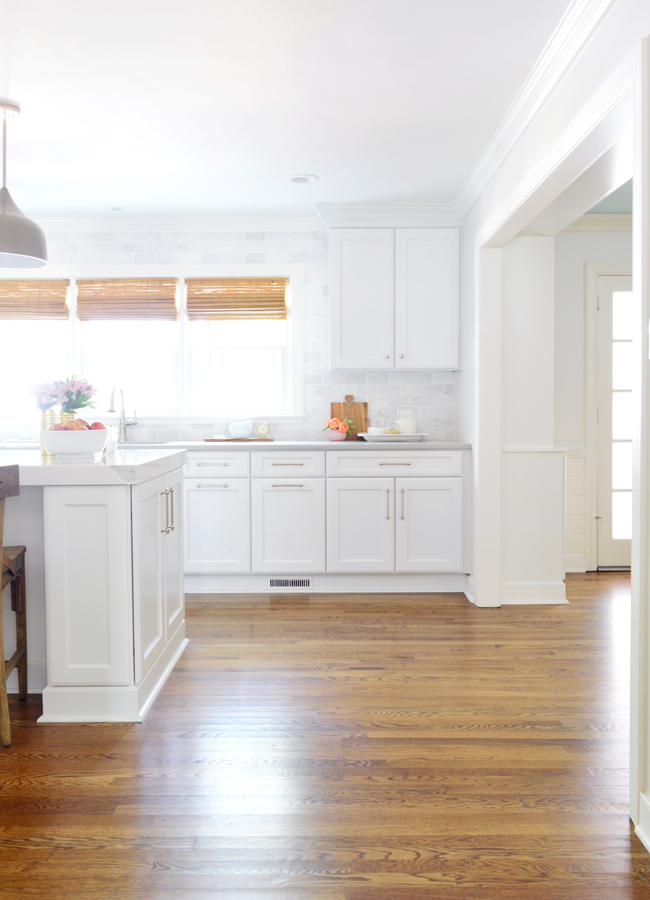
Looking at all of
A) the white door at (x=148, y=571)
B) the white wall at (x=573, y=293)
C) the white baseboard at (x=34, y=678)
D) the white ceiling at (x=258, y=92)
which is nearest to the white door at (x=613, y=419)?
the white wall at (x=573, y=293)

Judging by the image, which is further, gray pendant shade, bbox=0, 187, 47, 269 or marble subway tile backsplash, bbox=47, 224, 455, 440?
marble subway tile backsplash, bbox=47, 224, 455, 440

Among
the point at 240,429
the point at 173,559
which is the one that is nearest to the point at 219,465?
the point at 240,429

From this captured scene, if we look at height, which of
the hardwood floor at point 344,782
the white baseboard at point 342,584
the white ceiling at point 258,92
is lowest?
the hardwood floor at point 344,782

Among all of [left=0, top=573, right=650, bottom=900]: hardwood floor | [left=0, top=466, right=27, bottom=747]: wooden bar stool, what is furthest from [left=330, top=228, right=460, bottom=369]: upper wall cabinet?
[left=0, top=466, right=27, bottom=747]: wooden bar stool

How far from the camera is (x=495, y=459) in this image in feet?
13.1

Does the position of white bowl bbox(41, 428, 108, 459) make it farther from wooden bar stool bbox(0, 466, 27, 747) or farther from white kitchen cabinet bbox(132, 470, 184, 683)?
wooden bar stool bbox(0, 466, 27, 747)

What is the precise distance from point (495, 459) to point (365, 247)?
1730mm

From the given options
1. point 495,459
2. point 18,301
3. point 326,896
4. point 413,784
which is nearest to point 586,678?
point 413,784

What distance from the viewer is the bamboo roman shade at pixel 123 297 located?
4906 millimetres

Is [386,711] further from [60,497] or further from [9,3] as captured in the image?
[9,3]

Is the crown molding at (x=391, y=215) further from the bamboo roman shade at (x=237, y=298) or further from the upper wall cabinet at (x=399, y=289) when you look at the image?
the bamboo roman shade at (x=237, y=298)

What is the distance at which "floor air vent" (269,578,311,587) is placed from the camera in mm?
4367

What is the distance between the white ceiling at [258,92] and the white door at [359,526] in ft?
6.30

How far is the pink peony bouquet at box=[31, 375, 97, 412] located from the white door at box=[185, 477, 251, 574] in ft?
5.14
